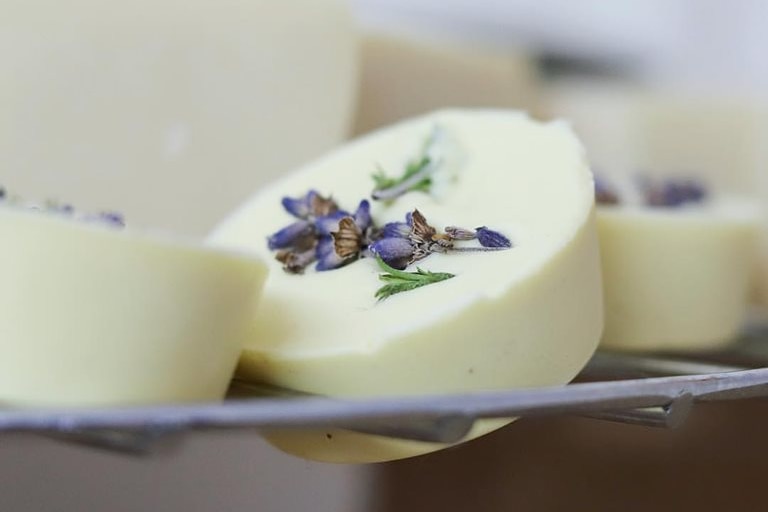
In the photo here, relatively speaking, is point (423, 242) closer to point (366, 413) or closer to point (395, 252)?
point (395, 252)

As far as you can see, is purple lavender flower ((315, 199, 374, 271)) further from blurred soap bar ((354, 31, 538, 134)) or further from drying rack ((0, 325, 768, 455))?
blurred soap bar ((354, 31, 538, 134))

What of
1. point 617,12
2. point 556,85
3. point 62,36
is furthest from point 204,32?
point 617,12

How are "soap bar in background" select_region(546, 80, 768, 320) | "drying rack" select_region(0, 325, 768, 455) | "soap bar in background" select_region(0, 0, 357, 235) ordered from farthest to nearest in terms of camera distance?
"soap bar in background" select_region(546, 80, 768, 320) → "soap bar in background" select_region(0, 0, 357, 235) → "drying rack" select_region(0, 325, 768, 455)

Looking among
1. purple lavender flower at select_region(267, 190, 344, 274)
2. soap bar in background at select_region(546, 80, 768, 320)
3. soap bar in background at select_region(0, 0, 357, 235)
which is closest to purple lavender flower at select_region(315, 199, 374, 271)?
purple lavender flower at select_region(267, 190, 344, 274)

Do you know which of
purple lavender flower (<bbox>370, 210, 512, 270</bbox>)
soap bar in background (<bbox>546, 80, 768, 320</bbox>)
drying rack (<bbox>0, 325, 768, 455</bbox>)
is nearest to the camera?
drying rack (<bbox>0, 325, 768, 455</bbox>)

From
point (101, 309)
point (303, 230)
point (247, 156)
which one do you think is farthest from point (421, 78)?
point (101, 309)
